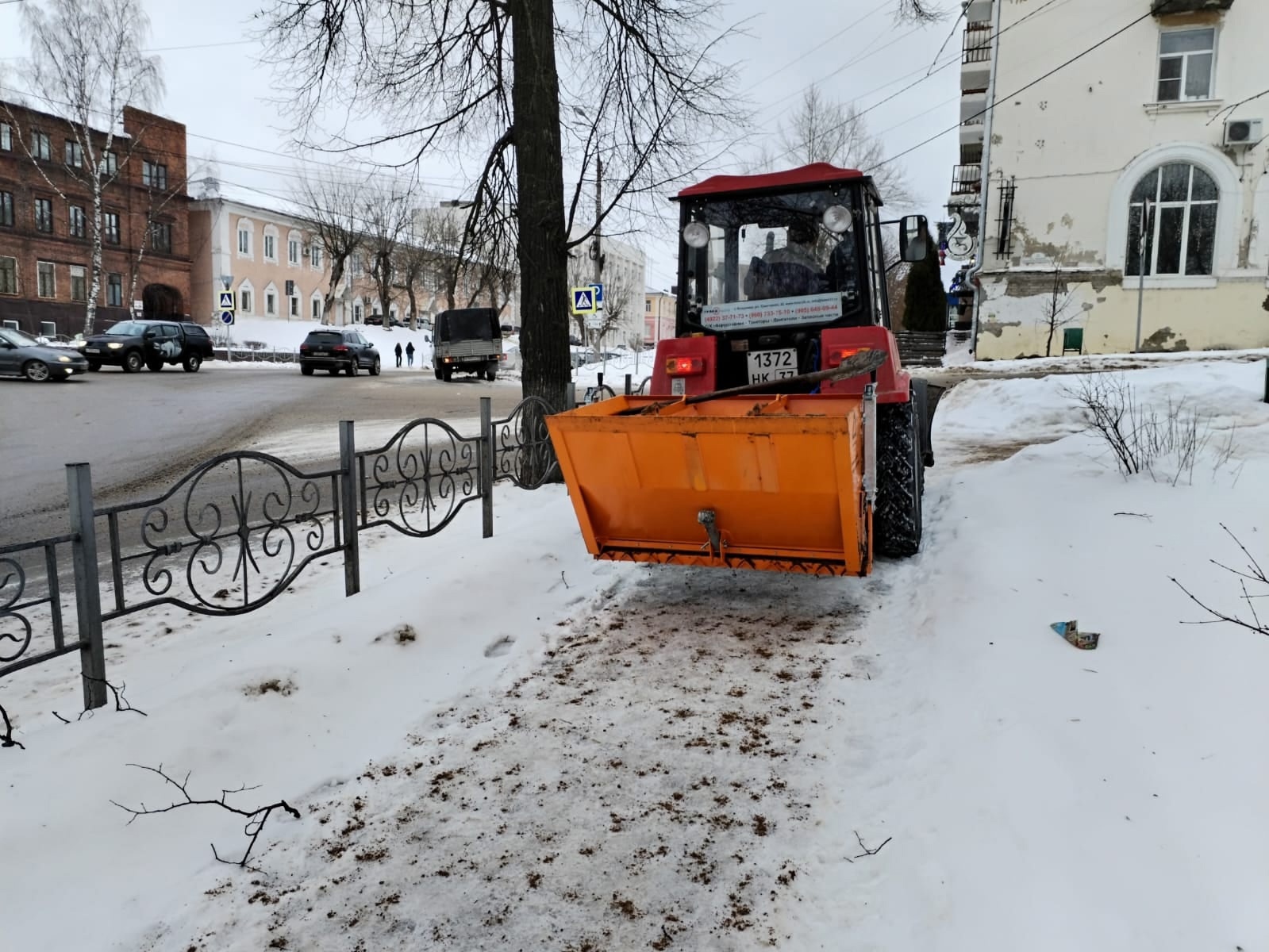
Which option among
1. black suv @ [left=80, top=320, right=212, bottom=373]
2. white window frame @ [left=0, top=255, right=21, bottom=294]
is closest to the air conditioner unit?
black suv @ [left=80, top=320, right=212, bottom=373]

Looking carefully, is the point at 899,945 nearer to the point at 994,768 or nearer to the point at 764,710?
the point at 994,768

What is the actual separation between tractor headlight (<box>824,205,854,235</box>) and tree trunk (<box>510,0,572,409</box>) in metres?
3.06

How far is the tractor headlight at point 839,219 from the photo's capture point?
5.76 m

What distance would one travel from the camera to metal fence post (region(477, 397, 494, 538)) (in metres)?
6.41

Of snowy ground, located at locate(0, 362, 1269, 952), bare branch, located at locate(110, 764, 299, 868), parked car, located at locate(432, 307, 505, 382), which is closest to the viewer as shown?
snowy ground, located at locate(0, 362, 1269, 952)

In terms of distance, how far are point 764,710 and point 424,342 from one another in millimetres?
56922

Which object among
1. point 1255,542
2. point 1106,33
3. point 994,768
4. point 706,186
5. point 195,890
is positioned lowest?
point 195,890

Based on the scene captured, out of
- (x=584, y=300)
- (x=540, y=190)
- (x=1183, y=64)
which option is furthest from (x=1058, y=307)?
(x=540, y=190)

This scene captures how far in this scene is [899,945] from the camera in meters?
2.30

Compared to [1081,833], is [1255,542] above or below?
above

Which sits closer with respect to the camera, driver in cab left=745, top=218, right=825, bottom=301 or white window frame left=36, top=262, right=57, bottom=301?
driver in cab left=745, top=218, right=825, bottom=301

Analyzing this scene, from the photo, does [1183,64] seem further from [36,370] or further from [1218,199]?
[36,370]

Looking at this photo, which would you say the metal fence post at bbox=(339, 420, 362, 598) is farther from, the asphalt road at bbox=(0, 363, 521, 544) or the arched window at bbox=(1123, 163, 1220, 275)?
the arched window at bbox=(1123, 163, 1220, 275)

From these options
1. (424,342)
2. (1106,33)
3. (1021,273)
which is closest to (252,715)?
(1021,273)
